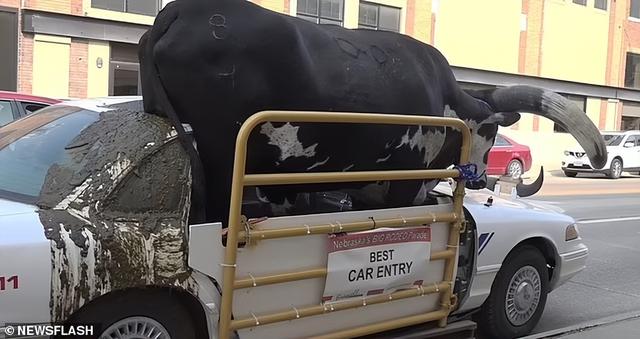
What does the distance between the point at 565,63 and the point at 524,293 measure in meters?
28.2

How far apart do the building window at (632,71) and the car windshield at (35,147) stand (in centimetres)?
3515

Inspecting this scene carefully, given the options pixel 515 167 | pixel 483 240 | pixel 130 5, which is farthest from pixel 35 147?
pixel 515 167

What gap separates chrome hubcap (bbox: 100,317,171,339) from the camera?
10.7 ft

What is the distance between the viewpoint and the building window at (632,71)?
35.0m

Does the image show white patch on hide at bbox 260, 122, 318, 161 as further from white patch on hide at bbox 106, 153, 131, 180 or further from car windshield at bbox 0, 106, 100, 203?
car windshield at bbox 0, 106, 100, 203

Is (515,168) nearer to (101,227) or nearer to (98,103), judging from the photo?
(98,103)

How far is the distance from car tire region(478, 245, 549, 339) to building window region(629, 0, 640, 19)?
33.8 metres

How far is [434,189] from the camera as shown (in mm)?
4910

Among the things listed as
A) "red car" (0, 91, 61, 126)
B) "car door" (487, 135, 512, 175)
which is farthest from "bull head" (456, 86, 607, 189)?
"car door" (487, 135, 512, 175)

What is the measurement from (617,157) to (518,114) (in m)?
22.1

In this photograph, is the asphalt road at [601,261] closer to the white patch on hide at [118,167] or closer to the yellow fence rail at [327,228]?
the yellow fence rail at [327,228]

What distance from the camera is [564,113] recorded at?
195 inches

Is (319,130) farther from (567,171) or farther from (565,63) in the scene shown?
(565,63)

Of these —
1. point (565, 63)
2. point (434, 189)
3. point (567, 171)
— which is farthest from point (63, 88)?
point (565, 63)
